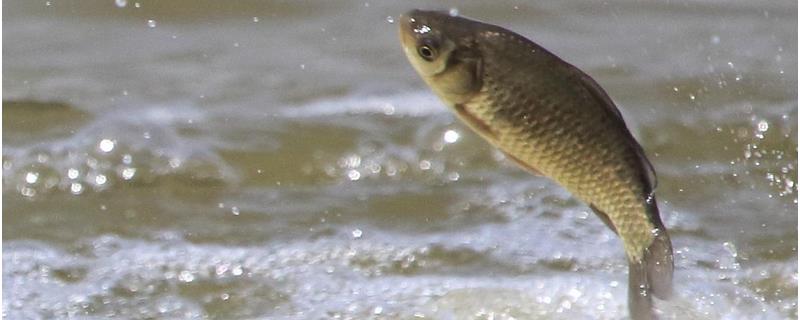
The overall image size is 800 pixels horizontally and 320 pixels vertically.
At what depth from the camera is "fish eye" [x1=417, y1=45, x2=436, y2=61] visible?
2.33 meters

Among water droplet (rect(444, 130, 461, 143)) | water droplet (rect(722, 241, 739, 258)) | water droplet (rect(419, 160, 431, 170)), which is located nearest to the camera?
water droplet (rect(722, 241, 739, 258))

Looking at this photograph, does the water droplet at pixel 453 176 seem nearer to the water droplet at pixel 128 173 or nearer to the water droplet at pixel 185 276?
the water droplet at pixel 128 173

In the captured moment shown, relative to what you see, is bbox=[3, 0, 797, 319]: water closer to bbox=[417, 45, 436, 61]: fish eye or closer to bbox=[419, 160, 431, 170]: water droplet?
bbox=[419, 160, 431, 170]: water droplet

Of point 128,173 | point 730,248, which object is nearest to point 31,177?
point 128,173

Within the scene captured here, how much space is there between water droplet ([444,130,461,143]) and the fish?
80.1 inches

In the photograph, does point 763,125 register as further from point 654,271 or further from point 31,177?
point 654,271

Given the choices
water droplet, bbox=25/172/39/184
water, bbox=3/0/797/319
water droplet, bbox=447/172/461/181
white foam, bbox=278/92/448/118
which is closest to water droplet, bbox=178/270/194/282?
water, bbox=3/0/797/319

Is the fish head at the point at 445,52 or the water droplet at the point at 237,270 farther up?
the fish head at the point at 445,52

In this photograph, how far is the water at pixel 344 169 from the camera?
10.6ft

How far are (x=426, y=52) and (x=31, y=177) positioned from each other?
2006 millimetres

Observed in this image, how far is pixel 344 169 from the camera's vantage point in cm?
423

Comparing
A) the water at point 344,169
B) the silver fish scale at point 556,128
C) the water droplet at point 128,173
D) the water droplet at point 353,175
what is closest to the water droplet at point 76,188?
the water at point 344,169

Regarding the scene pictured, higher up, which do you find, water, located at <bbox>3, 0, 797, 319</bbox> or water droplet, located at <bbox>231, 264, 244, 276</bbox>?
water, located at <bbox>3, 0, 797, 319</bbox>

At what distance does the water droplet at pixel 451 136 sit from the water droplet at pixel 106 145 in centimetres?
90
